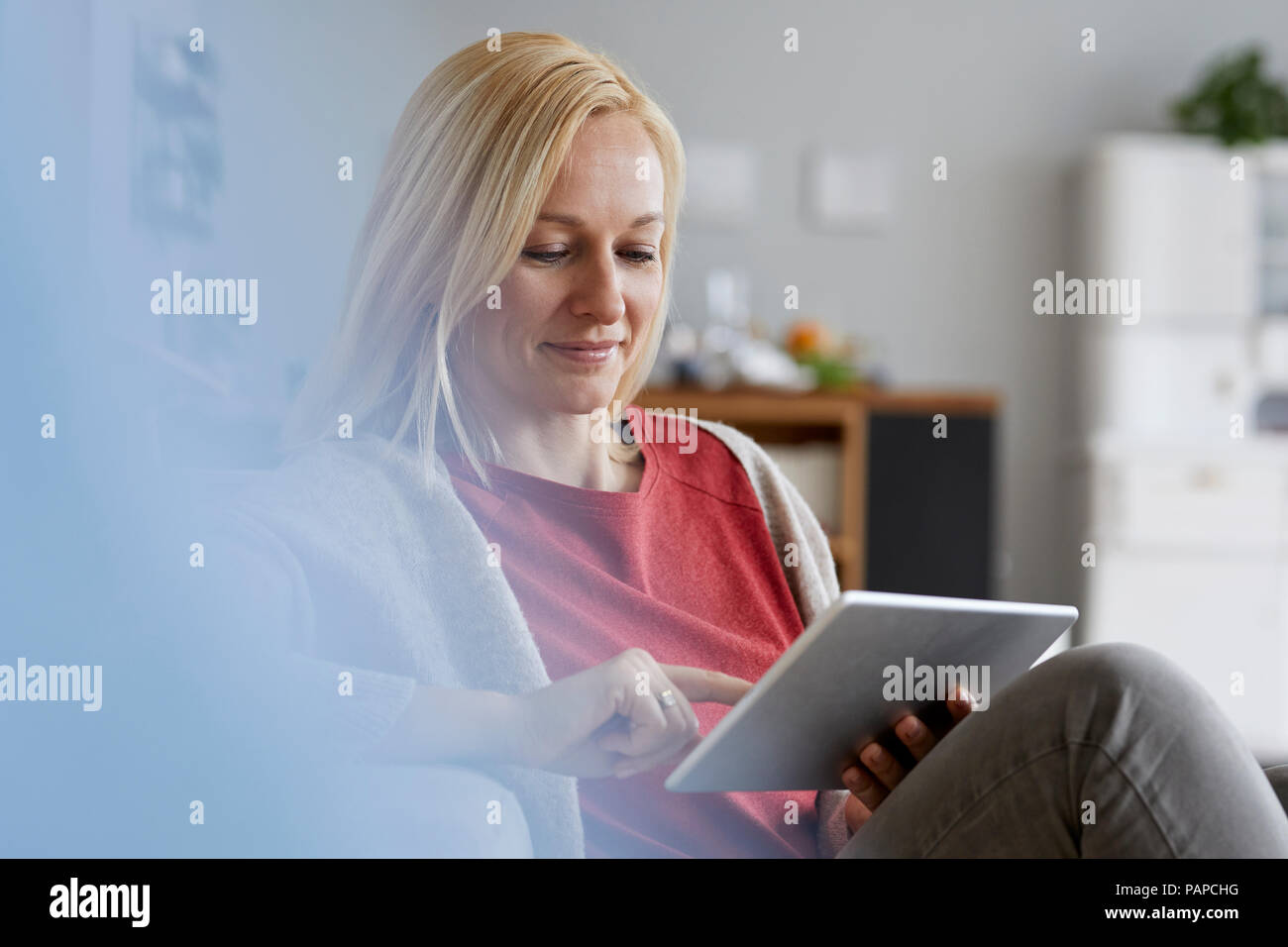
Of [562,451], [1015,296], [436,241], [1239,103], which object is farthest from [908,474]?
[436,241]

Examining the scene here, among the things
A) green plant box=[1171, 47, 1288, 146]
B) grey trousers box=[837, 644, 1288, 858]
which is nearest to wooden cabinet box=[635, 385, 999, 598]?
green plant box=[1171, 47, 1288, 146]

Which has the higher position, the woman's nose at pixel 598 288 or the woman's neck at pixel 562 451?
the woman's nose at pixel 598 288

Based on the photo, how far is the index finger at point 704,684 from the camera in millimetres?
1005

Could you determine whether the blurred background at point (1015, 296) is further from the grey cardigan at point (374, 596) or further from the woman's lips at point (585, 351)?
the grey cardigan at point (374, 596)

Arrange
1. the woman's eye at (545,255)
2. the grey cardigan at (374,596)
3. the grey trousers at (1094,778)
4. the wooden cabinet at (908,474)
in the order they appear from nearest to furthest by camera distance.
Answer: the grey trousers at (1094,778), the grey cardigan at (374,596), the woman's eye at (545,255), the wooden cabinet at (908,474)

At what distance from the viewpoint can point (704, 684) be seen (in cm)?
101

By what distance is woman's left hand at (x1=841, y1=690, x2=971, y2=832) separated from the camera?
947 millimetres

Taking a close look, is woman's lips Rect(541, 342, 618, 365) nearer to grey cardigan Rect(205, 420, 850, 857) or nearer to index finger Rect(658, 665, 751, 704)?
grey cardigan Rect(205, 420, 850, 857)

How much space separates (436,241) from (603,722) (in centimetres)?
A: 38

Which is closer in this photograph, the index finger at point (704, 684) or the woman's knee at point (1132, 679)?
the woman's knee at point (1132, 679)

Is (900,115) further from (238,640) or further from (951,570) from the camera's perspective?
(238,640)

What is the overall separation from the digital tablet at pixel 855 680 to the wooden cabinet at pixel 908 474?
2220 millimetres

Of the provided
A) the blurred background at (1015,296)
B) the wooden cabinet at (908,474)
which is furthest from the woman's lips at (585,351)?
the wooden cabinet at (908,474)

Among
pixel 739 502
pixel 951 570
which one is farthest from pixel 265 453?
pixel 951 570
